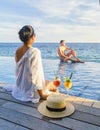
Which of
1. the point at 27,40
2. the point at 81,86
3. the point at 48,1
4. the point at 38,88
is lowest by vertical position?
the point at 81,86

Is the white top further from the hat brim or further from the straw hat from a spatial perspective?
the straw hat

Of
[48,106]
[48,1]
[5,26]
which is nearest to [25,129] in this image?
[48,106]

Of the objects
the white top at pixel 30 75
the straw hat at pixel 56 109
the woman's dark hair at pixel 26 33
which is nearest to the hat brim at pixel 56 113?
the straw hat at pixel 56 109

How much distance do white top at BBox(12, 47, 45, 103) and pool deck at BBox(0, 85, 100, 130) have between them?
5.2 inches

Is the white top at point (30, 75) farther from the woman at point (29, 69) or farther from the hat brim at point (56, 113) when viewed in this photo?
the hat brim at point (56, 113)

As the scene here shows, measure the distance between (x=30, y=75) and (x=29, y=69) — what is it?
0.08 metres

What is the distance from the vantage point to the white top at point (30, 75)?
2.78 metres

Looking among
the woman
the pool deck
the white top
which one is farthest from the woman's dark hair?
the pool deck

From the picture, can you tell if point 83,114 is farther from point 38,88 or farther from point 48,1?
point 48,1

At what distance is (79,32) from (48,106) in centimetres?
2739

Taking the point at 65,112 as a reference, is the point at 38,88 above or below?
above

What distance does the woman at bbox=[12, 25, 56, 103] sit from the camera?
9.14 ft

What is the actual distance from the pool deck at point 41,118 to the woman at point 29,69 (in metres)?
0.15

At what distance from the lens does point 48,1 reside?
15.4m
